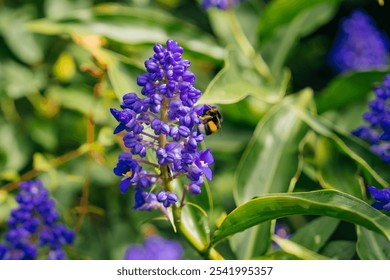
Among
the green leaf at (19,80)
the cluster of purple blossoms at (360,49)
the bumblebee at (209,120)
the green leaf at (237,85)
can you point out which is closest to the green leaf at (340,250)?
the green leaf at (237,85)

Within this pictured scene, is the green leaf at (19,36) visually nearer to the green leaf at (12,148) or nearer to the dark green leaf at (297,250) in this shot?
the green leaf at (12,148)

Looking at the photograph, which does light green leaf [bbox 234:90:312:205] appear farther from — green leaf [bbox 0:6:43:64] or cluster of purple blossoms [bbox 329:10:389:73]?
green leaf [bbox 0:6:43:64]

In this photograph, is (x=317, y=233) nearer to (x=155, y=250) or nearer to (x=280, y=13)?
(x=155, y=250)

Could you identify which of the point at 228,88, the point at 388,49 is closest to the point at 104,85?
the point at 228,88

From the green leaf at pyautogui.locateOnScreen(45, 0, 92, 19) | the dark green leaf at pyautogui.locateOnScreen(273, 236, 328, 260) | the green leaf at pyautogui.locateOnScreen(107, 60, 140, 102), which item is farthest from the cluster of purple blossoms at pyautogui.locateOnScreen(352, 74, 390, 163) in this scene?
the green leaf at pyautogui.locateOnScreen(45, 0, 92, 19)

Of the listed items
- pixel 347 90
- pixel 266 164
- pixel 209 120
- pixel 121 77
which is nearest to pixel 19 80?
pixel 121 77

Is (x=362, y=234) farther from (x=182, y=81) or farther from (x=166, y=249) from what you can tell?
(x=166, y=249)
